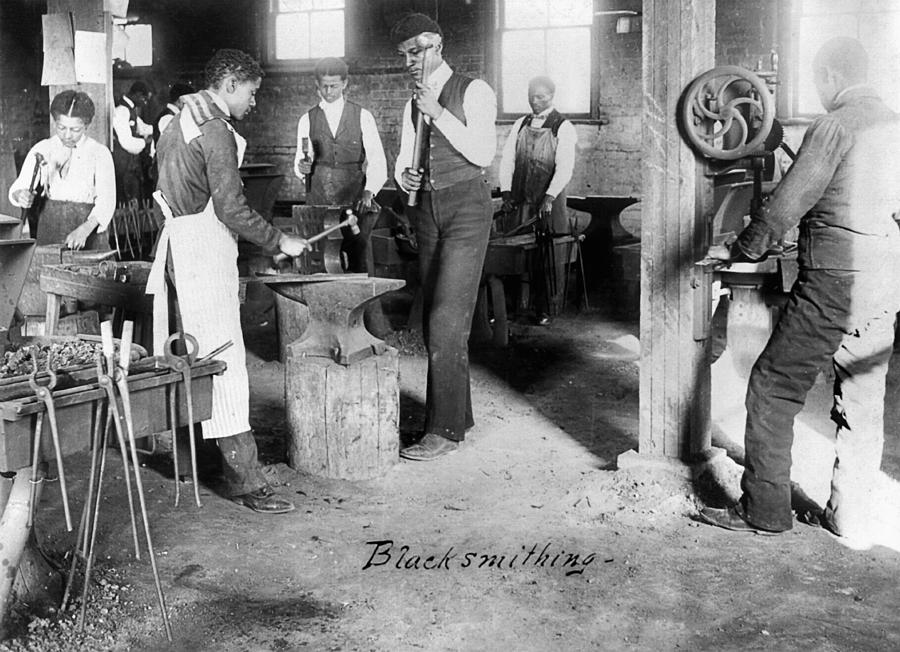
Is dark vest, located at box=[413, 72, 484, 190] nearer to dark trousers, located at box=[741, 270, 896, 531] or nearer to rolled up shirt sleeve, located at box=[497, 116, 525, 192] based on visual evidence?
dark trousers, located at box=[741, 270, 896, 531]

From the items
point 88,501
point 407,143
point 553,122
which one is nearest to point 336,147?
point 553,122

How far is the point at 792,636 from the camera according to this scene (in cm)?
358

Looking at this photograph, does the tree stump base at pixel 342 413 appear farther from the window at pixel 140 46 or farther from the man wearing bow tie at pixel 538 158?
the window at pixel 140 46

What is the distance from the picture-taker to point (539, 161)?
996 cm

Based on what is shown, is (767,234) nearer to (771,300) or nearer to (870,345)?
(870,345)

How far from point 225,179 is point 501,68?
29.6 ft

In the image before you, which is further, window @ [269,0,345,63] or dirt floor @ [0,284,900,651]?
window @ [269,0,345,63]

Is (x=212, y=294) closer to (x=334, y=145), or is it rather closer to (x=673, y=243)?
(x=673, y=243)

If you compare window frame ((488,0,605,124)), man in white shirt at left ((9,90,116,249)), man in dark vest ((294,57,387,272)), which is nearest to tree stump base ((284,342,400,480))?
man in white shirt at left ((9,90,116,249))

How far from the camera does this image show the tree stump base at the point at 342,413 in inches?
206

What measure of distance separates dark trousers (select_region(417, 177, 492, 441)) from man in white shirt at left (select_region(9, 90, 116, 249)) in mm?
2165

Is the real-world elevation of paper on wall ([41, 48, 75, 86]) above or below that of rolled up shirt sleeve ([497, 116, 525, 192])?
above

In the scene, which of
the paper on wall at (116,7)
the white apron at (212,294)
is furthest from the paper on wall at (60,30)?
the white apron at (212,294)

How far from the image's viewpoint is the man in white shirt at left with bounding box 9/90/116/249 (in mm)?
6684
